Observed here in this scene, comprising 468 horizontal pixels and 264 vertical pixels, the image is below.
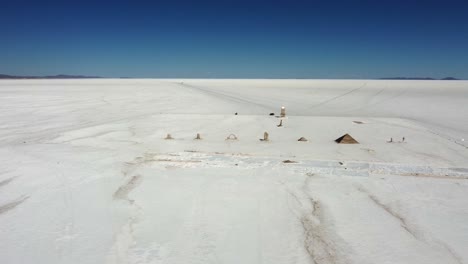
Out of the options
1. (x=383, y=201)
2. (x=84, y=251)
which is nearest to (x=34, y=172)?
(x=84, y=251)

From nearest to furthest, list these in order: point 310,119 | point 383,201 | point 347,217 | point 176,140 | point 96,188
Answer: point 347,217, point 383,201, point 96,188, point 176,140, point 310,119

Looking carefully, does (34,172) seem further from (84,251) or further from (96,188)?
(84,251)

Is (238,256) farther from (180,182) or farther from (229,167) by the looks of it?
(229,167)

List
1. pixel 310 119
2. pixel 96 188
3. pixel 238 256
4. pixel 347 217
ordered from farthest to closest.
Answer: pixel 310 119 < pixel 96 188 < pixel 347 217 < pixel 238 256

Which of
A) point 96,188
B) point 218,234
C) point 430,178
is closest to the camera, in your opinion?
point 218,234

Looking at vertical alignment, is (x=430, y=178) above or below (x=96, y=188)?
above

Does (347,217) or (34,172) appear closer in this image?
(347,217)

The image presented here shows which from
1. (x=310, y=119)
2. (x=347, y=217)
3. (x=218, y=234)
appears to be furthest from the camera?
(x=310, y=119)

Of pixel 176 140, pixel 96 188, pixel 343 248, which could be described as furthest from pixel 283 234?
pixel 176 140

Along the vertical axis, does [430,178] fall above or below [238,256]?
above
